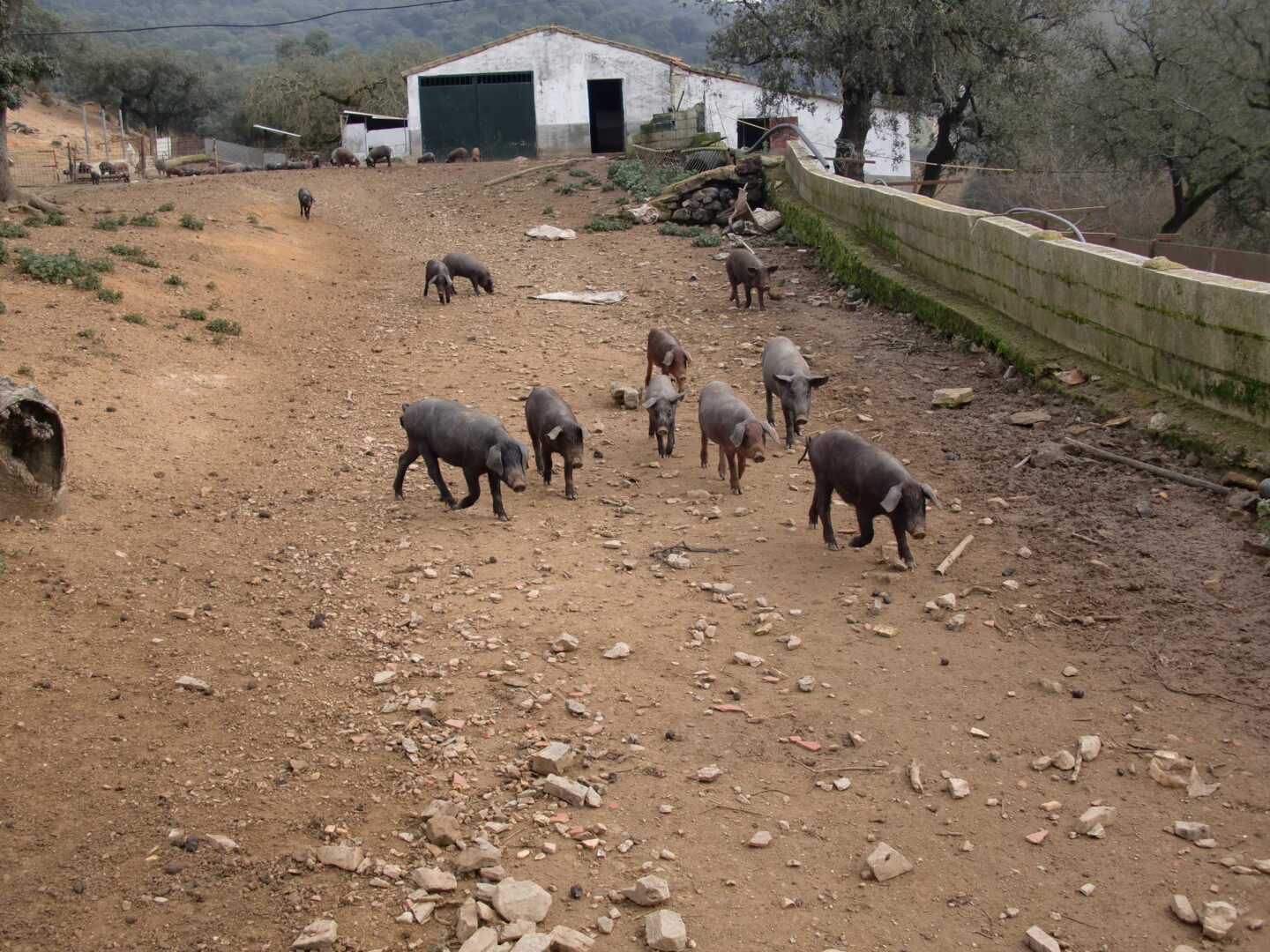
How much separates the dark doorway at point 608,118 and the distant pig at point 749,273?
89.0ft

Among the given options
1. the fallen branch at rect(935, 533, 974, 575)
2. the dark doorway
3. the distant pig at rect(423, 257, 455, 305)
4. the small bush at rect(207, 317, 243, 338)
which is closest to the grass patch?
the distant pig at rect(423, 257, 455, 305)

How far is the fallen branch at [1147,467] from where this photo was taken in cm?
743

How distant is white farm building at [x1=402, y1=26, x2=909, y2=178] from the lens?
3822cm

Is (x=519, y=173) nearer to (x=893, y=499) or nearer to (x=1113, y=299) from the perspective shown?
(x=1113, y=299)

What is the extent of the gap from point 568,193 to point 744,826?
73.8 feet

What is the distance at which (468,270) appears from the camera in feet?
54.4

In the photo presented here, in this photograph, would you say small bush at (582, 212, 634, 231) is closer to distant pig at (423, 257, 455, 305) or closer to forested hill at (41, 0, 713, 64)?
distant pig at (423, 257, 455, 305)

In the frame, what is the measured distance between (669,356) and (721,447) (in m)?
2.56

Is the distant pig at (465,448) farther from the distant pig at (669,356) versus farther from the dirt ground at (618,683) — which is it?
the distant pig at (669,356)

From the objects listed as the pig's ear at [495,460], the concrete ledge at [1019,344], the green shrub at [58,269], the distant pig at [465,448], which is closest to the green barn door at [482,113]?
the concrete ledge at [1019,344]

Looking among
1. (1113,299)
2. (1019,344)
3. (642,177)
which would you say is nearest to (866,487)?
(1113,299)

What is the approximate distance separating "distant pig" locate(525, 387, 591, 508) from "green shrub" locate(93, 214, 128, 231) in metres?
12.1

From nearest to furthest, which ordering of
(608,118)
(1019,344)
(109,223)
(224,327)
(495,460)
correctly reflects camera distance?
(495,460)
(1019,344)
(224,327)
(109,223)
(608,118)

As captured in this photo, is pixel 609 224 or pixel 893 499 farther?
pixel 609 224
